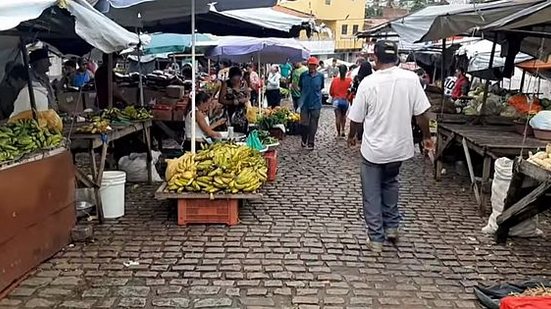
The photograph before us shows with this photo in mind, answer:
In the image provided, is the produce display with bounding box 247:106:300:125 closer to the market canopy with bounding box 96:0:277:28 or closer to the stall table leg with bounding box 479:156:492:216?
the market canopy with bounding box 96:0:277:28

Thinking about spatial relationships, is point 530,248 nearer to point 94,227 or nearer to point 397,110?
point 397,110

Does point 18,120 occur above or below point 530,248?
above

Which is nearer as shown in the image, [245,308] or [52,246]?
[245,308]

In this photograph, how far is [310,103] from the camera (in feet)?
40.0

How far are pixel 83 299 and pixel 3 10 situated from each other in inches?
86.1

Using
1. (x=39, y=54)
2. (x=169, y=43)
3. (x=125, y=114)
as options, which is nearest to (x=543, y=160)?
(x=125, y=114)

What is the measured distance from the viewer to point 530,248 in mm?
5734

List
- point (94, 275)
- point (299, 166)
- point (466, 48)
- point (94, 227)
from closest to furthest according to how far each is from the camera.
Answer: point (94, 275)
point (94, 227)
point (299, 166)
point (466, 48)

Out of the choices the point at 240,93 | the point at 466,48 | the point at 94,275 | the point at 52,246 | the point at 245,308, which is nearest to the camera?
the point at 245,308

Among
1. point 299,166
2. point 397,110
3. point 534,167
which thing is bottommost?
point 299,166

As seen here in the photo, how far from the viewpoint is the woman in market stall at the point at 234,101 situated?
34.5 feet

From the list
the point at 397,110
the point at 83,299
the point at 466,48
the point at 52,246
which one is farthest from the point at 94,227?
the point at 466,48

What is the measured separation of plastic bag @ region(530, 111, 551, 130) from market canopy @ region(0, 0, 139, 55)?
5.46 m

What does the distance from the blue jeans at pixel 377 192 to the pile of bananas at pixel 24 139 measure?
3.04 metres
